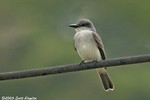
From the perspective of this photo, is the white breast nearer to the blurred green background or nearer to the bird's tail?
the bird's tail

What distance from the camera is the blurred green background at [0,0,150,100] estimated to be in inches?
527

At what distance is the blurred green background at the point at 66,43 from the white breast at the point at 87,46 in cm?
530

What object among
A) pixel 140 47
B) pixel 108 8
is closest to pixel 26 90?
pixel 140 47

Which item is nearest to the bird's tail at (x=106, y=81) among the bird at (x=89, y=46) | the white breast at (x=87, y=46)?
the bird at (x=89, y=46)

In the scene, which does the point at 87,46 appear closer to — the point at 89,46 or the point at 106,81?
the point at 89,46

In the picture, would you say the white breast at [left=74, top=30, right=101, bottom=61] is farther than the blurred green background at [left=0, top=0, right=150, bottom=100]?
No

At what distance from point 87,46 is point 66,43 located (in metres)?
10.3

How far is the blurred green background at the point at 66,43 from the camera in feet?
43.9

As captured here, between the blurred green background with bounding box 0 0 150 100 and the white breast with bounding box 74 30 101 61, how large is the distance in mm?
5299

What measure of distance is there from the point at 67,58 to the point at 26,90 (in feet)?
8.51

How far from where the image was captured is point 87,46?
275 inches

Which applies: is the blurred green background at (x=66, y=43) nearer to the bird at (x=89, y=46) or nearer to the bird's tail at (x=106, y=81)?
the bird's tail at (x=106, y=81)

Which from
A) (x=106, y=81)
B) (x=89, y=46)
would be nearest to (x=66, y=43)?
(x=106, y=81)

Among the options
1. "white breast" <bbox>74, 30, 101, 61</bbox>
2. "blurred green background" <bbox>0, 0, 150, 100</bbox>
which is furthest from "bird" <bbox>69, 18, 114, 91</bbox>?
"blurred green background" <bbox>0, 0, 150, 100</bbox>
